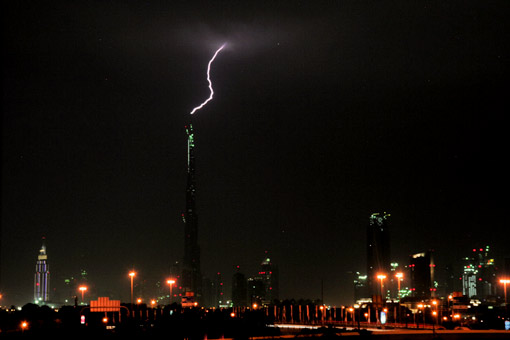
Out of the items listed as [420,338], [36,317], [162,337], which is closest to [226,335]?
[162,337]

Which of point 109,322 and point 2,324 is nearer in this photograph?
point 109,322

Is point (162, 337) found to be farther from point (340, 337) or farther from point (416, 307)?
point (416, 307)

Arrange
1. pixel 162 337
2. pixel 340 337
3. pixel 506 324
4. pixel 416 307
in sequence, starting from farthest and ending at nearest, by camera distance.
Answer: pixel 416 307
pixel 506 324
pixel 162 337
pixel 340 337

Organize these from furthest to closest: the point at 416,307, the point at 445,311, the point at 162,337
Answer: the point at 416,307 → the point at 445,311 → the point at 162,337

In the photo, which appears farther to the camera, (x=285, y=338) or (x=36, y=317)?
(x=36, y=317)

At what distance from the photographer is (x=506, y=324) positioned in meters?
48.9

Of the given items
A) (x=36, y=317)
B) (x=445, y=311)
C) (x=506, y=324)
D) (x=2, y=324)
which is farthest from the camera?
(x=445, y=311)

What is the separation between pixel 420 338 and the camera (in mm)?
37781

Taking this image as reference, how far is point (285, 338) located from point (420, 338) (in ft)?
25.6

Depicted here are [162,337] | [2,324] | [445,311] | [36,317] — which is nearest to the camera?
[162,337]

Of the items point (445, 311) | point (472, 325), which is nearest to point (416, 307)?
point (445, 311)

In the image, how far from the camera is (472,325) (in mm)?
51656

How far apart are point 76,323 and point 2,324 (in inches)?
499

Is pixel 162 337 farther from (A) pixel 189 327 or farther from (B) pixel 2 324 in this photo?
(B) pixel 2 324
